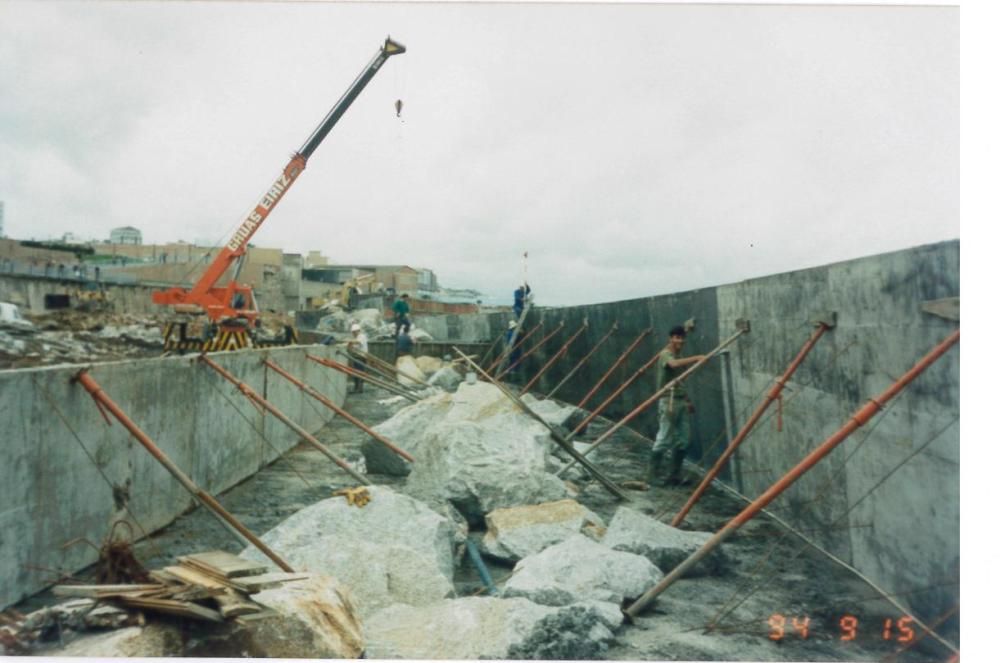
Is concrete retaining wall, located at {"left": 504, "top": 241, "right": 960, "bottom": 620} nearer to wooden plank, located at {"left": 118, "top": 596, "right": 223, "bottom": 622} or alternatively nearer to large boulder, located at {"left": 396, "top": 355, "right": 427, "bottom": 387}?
wooden plank, located at {"left": 118, "top": 596, "right": 223, "bottom": 622}

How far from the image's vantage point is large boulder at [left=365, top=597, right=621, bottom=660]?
144 inches

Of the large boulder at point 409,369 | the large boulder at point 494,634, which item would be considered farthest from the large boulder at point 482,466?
the large boulder at point 409,369

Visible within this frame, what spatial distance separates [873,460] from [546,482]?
2.67m

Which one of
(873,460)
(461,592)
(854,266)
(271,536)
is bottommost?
(461,592)

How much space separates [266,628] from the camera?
316 centimetres

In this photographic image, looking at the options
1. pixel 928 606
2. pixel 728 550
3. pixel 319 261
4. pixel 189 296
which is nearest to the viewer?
pixel 928 606

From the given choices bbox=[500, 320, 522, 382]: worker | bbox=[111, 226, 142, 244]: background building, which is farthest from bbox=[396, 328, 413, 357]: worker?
bbox=[111, 226, 142, 244]: background building

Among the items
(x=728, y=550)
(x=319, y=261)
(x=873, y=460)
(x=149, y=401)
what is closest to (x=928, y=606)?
(x=873, y=460)

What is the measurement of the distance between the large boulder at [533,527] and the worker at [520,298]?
12.5m

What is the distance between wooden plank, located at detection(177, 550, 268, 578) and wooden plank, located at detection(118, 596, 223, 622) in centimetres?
26

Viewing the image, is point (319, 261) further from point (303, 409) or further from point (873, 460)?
point (873, 460)

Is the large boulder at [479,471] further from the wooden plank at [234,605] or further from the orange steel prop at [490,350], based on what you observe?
the orange steel prop at [490,350]

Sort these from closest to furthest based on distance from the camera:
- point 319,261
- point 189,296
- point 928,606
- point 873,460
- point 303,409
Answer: point 928,606 → point 873,460 → point 303,409 → point 189,296 → point 319,261

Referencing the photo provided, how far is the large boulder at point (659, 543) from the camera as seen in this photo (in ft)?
15.9
